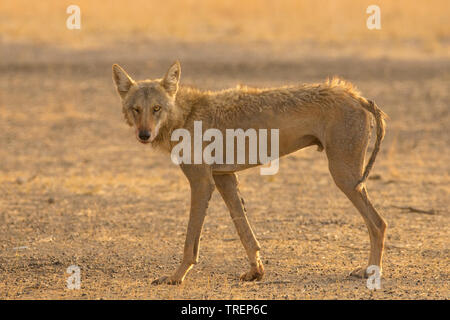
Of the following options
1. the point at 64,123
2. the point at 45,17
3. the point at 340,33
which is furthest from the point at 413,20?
the point at 64,123

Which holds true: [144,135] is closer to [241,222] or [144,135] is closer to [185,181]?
[241,222]

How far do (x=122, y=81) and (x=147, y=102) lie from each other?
446 mm

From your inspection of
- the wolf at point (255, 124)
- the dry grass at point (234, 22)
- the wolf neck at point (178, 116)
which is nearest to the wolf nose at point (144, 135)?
the wolf at point (255, 124)

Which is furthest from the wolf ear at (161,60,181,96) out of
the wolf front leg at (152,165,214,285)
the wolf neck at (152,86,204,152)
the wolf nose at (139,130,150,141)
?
the wolf front leg at (152,165,214,285)

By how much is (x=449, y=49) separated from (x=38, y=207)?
58.1 ft

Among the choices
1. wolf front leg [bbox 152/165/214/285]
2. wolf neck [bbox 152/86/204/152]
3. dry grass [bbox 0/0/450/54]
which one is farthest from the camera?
dry grass [bbox 0/0/450/54]

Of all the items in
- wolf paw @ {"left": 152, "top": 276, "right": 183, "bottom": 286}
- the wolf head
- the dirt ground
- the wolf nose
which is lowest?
the dirt ground

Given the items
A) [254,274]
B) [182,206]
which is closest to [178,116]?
[254,274]

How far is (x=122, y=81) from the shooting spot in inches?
318

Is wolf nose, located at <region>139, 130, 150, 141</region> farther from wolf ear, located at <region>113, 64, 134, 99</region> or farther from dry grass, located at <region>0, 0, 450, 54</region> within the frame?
dry grass, located at <region>0, 0, 450, 54</region>

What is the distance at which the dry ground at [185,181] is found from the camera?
840cm

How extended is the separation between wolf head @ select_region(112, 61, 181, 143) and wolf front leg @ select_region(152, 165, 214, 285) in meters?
0.51

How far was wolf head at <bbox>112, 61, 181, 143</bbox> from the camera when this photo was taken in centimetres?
771

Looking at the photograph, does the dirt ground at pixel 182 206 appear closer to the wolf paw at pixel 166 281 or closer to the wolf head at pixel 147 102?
the wolf paw at pixel 166 281
